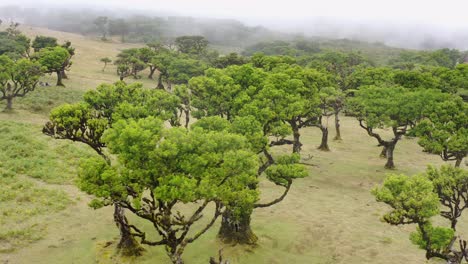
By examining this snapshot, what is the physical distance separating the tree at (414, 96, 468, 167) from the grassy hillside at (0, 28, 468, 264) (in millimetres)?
6403

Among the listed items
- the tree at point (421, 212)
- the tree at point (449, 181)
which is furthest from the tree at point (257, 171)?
the tree at point (449, 181)

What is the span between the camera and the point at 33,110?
54500 mm

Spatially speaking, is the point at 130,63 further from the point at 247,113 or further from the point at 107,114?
the point at 247,113

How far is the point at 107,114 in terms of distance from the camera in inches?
1014

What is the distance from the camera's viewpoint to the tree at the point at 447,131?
35969 millimetres

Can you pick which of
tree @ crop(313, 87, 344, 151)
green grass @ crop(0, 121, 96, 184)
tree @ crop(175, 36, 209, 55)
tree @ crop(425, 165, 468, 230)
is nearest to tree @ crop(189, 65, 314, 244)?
tree @ crop(425, 165, 468, 230)

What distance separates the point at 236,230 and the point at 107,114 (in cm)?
1136

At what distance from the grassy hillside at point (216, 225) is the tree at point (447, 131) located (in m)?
6.40

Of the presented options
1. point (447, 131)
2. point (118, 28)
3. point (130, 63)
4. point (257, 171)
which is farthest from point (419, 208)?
point (118, 28)

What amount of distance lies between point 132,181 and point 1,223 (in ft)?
45.3

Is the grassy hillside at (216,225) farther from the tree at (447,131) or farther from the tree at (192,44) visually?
the tree at (192,44)

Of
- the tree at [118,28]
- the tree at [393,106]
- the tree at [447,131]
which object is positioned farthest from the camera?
the tree at [118,28]

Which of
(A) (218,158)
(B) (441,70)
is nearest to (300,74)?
(A) (218,158)

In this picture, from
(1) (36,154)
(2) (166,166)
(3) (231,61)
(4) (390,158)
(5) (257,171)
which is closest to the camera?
(2) (166,166)
